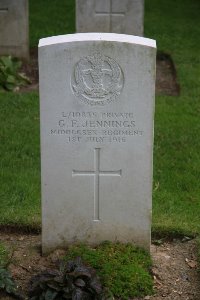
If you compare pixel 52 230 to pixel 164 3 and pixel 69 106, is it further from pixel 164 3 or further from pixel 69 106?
pixel 164 3

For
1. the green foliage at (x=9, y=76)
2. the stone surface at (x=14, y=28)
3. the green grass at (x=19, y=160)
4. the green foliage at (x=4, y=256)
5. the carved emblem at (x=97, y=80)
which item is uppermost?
the stone surface at (x=14, y=28)

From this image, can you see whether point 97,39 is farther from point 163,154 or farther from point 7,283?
point 163,154

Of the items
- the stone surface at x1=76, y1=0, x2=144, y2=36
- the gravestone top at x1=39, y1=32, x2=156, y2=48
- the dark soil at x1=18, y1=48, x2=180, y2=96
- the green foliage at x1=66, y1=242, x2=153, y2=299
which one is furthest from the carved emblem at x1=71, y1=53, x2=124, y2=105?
the stone surface at x1=76, y1=0, x2=144, y2=36

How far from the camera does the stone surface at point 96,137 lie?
4.46m

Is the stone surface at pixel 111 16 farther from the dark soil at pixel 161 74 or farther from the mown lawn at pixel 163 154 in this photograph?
the mown lawn at pixel 163 154

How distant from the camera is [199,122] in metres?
7.83

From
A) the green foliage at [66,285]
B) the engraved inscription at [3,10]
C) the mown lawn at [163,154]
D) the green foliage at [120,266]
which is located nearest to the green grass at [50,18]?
the mown lawn at [163,154]

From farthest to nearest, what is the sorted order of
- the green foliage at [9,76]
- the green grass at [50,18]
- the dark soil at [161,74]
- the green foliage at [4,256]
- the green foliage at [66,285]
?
1. the green grass at [50,18]
2. the dark soil at [161,74]
3. the green foliage at [9,76]
4. the green foliage at [4,256]
5. the green foliage at [66,285]

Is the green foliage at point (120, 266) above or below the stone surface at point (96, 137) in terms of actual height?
below

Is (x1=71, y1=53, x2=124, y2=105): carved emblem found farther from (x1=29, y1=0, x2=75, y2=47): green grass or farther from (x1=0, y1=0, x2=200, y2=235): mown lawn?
(x1=29, y1=0, x2=75, y2=47): green grass

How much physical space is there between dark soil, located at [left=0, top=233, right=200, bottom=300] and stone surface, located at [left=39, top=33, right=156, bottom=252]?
170mm

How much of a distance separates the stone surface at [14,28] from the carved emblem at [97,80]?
224 inches

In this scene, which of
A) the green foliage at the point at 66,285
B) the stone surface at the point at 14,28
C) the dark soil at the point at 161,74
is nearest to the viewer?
the green foliage at the point at 66,285

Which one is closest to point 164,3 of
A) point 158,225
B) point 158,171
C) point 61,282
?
point 158,171
